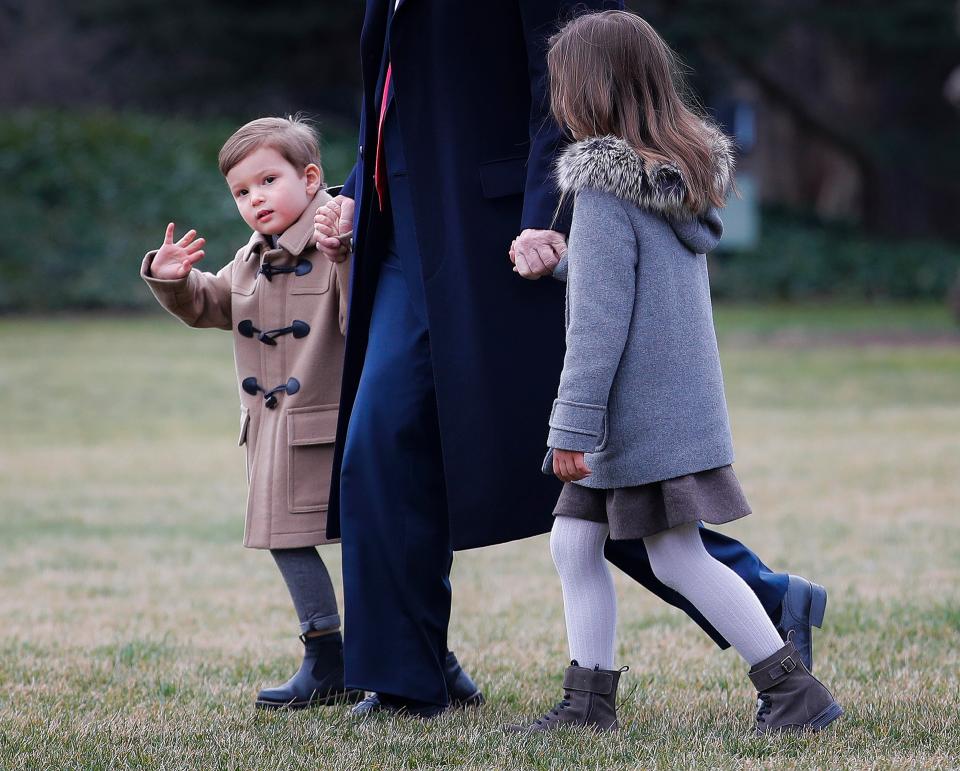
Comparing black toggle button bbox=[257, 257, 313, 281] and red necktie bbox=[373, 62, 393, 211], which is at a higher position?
red necktie bbox=[373, 62, 393, 211]

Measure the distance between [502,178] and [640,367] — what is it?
1.83ft

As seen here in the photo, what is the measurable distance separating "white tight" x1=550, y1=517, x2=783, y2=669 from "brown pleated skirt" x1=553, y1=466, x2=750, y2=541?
0.09 metres

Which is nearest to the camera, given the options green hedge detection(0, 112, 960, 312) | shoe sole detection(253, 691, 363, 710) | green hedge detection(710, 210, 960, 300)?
shoe sole detection(253, 691, 363, 710)

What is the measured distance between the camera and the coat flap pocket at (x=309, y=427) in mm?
3559

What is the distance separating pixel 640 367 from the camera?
3.01 meters

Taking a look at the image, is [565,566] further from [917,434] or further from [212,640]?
[917,434]

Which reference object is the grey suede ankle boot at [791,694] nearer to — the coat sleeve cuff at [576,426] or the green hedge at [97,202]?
the coat sleeve cuff at [576,426]

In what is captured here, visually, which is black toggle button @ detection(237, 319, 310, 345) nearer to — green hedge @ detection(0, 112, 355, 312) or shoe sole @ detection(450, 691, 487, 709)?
shoe sole @ detection(450, 691, 487, 709)

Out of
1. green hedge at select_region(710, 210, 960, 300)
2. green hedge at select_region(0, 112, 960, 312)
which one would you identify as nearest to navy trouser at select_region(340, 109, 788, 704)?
green hedge at select_region(0, 112, 960, 312)

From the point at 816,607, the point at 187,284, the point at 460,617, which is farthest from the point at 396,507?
the point at 460,617

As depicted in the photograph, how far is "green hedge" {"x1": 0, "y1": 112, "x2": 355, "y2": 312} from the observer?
18.7 metres

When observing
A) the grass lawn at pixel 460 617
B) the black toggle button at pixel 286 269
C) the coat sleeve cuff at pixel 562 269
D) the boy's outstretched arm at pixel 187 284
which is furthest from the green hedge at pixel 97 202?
the coat sleeve cuff at pixel 562 269

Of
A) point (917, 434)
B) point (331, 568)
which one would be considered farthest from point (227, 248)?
point (331, 568)

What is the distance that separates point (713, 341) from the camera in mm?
3135
